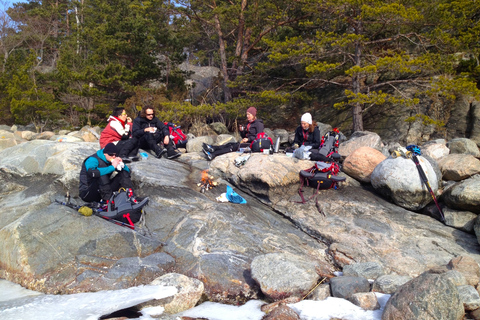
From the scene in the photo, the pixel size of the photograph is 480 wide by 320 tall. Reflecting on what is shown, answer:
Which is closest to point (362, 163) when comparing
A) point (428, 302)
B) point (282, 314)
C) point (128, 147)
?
point (428, 302)

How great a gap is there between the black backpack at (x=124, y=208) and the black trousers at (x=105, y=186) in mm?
236

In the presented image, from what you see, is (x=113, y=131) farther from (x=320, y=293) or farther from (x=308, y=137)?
(x=320, y=293)

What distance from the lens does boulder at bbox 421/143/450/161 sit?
28.9ft

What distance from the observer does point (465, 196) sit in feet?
21.0

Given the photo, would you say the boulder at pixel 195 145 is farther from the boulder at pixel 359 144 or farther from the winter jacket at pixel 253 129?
the boulder at pixel 359 144

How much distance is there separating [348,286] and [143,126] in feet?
20.5

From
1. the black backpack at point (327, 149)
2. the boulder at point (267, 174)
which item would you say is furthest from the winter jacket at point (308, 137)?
the boulder at point (267, 174)

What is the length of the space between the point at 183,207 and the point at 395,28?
9.92 metres

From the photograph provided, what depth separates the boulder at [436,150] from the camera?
28.9ft

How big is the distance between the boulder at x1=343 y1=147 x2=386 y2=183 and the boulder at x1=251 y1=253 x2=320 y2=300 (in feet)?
11.3

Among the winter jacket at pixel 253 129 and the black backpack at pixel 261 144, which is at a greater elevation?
the winter jacket at pixel 253 129

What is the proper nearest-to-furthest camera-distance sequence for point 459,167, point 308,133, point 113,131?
1. point 459,167
2. point 113,131
3. point 308,133

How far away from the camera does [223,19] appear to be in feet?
46.7

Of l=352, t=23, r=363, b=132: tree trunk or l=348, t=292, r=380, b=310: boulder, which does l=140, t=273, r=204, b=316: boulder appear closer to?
l=348, t=292, r=380, b=310: boulder
